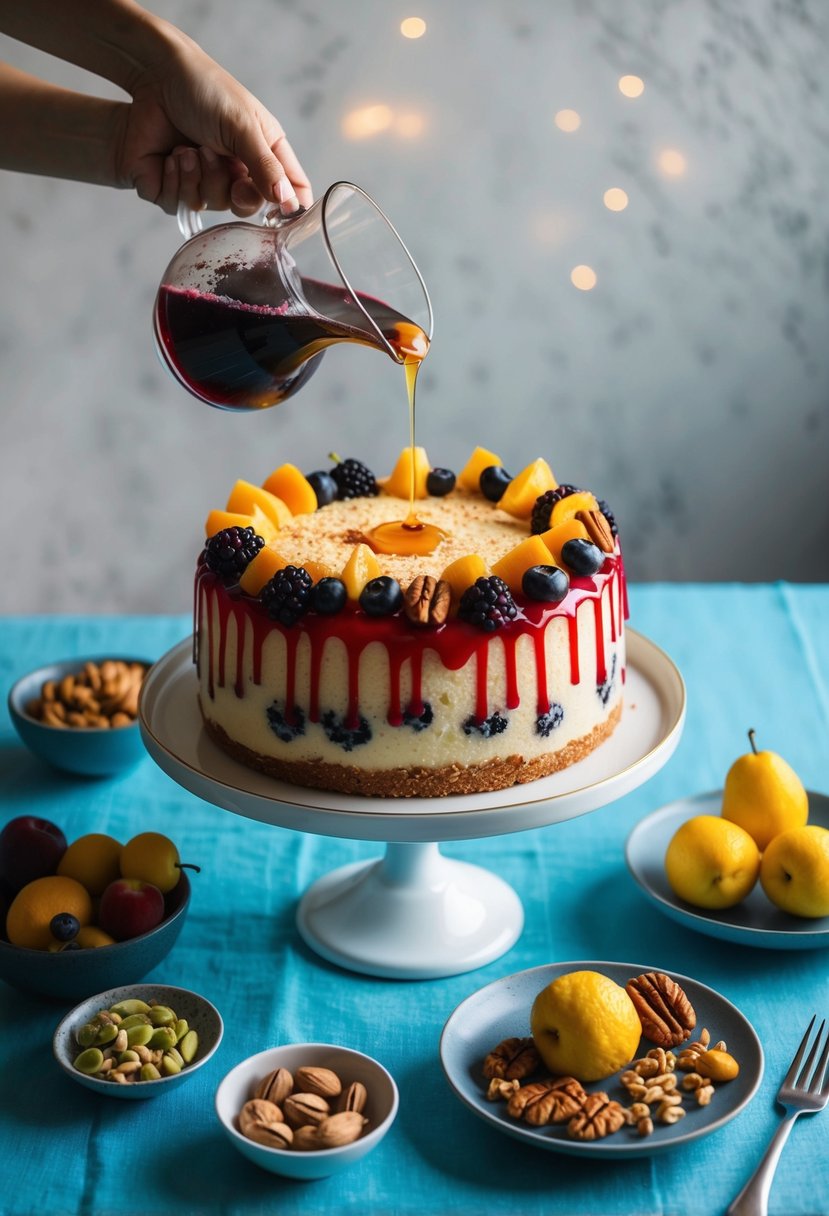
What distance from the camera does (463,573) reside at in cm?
171

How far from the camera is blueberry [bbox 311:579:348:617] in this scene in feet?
5.49

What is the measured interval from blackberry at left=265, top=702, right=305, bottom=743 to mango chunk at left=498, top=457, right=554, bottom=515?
54 cm

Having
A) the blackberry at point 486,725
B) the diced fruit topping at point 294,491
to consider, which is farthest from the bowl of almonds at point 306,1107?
the diced fruit topping at point 294,491

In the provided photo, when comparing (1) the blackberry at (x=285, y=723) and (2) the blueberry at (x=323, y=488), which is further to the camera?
(2) the blueberry at (x=323, y=488)

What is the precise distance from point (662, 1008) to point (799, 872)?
331mm

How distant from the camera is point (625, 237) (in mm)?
3863

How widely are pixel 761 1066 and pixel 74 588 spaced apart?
312 centimetres

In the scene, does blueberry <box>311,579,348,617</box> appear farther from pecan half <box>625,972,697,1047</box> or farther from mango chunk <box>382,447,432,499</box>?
pecan half <box>625,972,697,1047</box>

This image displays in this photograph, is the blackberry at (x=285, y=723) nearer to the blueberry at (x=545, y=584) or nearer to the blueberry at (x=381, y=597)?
the blueberry at (x=381, y=597)

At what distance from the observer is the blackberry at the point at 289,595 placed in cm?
169

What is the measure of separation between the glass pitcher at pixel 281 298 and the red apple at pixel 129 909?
69cm

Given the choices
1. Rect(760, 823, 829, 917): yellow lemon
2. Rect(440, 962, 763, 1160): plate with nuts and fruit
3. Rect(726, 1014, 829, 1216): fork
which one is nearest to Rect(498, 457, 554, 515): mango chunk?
Rect(760, 823, 829, 917): yellow lemon

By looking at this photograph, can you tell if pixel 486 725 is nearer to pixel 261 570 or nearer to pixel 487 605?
pixel 487 605

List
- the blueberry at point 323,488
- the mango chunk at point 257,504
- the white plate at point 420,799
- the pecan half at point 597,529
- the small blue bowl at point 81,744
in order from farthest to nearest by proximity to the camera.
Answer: the small blue bowl at point 81,744
the blueberry at point 323,488
the mango chunk at point 257,504
the pecan half at point 597,529
the white plate at point 420,799
